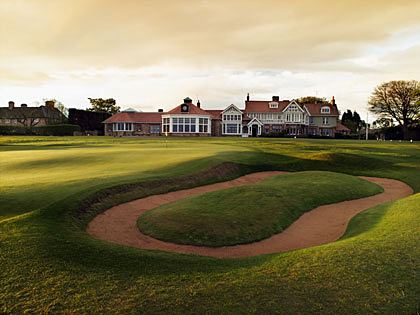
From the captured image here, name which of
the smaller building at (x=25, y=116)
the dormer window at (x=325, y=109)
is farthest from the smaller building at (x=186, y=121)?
the smaller building at (x=25, y=116)

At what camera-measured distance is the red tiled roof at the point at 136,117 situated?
89875 mm

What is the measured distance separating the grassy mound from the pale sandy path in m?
0.31

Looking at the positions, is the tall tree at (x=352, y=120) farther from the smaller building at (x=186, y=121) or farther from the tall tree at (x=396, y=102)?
the smaller building at (x=186, y=121)

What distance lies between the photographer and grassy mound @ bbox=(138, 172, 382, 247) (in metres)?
12.0

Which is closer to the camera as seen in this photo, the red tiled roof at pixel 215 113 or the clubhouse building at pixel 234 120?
the clubhouse building at pixel 234 120

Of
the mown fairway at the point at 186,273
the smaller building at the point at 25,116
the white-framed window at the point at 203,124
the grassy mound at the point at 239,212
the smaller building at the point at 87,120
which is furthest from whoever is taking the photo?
the smaller building at the point at 25,116

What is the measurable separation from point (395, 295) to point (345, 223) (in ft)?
24.8

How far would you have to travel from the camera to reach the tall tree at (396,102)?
88812 millimetres

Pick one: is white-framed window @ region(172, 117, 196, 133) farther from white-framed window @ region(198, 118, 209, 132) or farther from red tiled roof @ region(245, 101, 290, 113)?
red tiled roof @ region(245, 101, 290, 113)

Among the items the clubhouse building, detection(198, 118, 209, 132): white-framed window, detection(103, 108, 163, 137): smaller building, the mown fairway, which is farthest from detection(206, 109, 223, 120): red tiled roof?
the mown fairway

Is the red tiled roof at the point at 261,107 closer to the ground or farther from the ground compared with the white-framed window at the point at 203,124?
farther from the ground

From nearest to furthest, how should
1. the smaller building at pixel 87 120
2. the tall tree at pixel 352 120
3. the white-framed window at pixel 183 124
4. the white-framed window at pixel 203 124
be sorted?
the white-framed window at pixel 183 124 → the white-framed window at pixel 203 124 → the smaller building at pixel 87 120 → the tall tree at pixel 352 120

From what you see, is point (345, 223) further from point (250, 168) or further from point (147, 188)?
point (250, 168)

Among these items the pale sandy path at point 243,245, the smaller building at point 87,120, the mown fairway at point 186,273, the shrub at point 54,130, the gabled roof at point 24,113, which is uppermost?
the gabled roof at point 24,113
